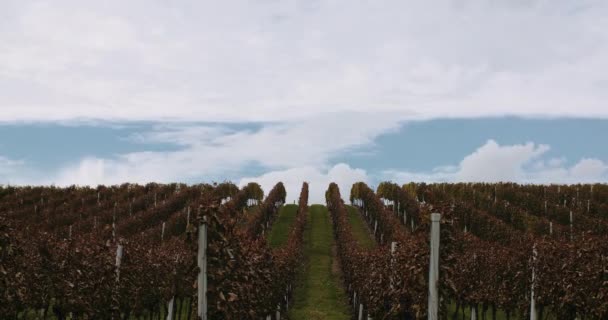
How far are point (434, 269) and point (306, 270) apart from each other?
2321 centimetres

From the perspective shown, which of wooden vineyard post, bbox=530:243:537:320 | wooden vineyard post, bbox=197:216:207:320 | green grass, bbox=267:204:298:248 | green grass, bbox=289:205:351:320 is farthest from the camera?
green grass, bbox=267:204:298:248

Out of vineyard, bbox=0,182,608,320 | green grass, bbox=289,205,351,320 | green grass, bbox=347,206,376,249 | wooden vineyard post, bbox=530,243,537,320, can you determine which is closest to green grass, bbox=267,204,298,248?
vineyard, bbox=0,182,608,320

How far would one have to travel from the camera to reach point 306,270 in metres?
31.6

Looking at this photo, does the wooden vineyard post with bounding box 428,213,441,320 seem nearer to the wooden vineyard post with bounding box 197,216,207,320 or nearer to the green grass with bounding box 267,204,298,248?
the wooden vineyard post with bounding box 197,216,207,320

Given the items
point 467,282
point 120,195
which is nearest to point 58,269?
point 467,282

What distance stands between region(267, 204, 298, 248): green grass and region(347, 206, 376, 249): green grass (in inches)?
189

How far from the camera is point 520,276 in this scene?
60.9ft

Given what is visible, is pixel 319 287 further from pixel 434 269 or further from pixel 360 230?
pixel 434 269

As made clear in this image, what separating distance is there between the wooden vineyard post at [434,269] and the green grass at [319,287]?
13.6m

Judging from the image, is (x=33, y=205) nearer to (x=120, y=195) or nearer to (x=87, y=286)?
(x=120, y=195)

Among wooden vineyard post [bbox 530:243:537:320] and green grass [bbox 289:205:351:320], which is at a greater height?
wooden vineyard post [bbox 530:243:537:320]

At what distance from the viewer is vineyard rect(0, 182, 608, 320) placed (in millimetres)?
8852

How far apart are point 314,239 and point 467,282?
21539 mm

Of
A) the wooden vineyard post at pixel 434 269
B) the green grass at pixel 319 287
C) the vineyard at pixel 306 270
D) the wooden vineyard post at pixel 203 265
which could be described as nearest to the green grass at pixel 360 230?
the vineyard at pixel 306 270
